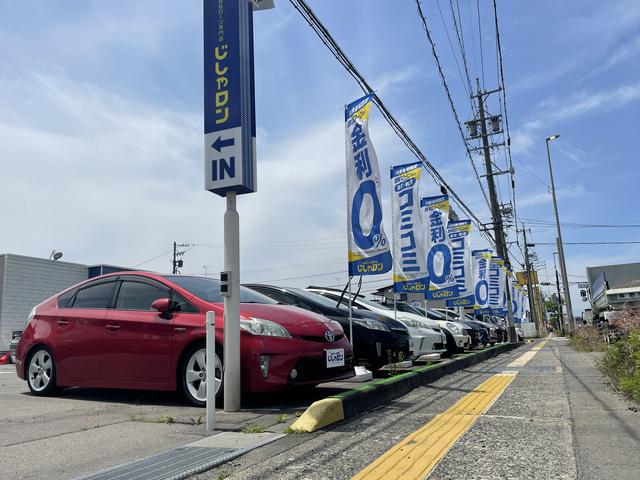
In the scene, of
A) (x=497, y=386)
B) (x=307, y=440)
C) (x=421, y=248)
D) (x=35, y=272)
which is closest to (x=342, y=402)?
(x=307, y=440)

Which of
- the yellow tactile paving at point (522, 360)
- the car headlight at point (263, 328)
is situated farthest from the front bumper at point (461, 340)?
the car headlight at point (263, 328)

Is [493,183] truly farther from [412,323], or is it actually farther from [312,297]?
[312,297]

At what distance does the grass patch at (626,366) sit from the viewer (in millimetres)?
5348

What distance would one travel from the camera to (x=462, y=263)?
57.6 feet

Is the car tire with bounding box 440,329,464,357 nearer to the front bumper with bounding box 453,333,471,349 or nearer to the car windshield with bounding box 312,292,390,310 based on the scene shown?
the front bumper with bounding box 453,333,471,349

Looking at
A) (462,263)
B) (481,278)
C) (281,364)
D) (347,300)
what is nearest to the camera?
(281,364)

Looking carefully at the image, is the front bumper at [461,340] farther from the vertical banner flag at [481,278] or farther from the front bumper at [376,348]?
the vertical banner flag at [481,278]

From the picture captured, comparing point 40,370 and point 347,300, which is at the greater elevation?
point 347,300

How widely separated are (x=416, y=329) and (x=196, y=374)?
5233 millimetres

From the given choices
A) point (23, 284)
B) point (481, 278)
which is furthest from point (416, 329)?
point (23, 284)

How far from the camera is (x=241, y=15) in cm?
533

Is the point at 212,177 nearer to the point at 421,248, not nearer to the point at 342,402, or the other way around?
the point at 342,402

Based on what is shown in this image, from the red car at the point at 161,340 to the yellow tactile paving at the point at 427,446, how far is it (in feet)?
4.18

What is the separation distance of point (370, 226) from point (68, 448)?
5415mm
